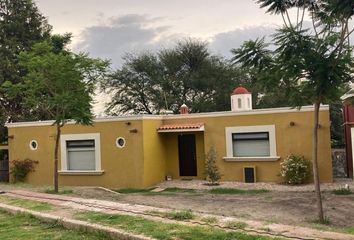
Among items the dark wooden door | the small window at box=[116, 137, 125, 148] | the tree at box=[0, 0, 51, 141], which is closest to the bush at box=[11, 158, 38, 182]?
the small window at box=[116, 137, 125, 148]

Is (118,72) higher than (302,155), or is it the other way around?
(118,72)

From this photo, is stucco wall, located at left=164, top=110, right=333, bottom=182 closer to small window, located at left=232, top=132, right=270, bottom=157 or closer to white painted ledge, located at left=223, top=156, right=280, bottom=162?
white painted ledge, located at left=223, top=156, right=280, bottom=162

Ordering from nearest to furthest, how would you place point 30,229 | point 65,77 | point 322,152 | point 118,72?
point 30,229 → point 65,77 → point 322,152 → point 118,72

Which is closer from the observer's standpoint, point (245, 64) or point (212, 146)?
point (245, 64)

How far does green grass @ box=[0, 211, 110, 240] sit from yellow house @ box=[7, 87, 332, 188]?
1051cm

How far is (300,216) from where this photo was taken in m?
10.9

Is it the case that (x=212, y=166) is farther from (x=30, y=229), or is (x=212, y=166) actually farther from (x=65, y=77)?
(x=30, y=229)

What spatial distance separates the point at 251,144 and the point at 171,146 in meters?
3.91

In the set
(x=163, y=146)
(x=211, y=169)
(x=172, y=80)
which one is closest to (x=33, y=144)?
(x=163, y=146)

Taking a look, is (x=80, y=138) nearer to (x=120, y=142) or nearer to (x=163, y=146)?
(x=120, y=142)

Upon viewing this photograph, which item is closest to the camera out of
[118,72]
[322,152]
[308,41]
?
[308,41]

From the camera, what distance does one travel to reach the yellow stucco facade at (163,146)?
18578 millimetres

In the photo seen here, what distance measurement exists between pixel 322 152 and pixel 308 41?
30.1 feet

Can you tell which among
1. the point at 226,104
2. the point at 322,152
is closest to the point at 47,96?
the point at 322,152
